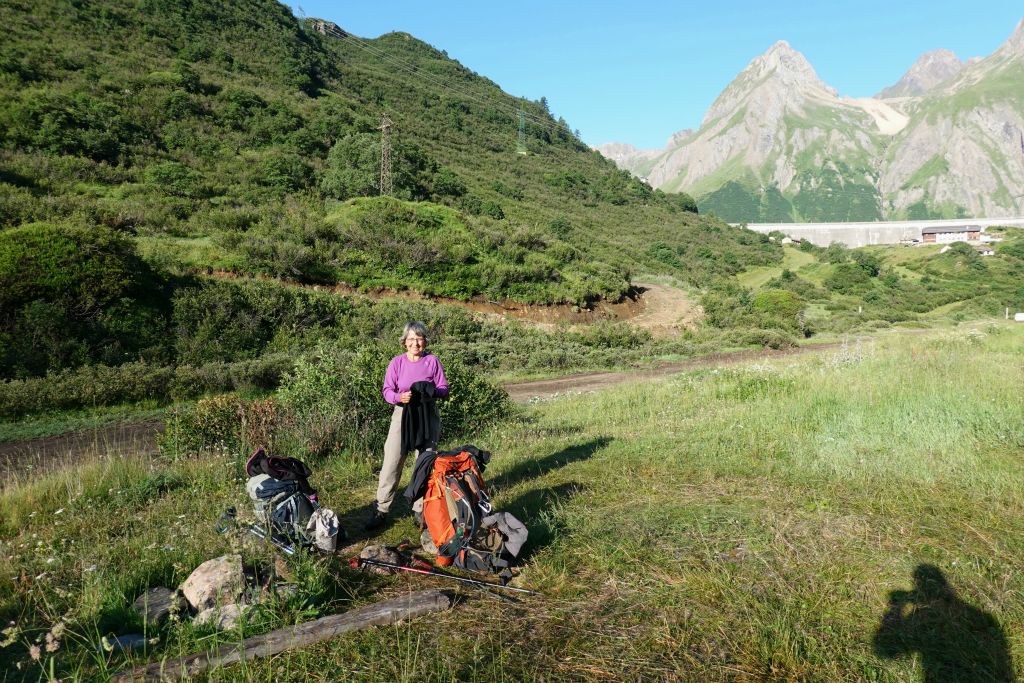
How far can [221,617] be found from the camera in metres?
3.33

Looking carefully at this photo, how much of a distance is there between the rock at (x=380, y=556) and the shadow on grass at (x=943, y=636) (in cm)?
305

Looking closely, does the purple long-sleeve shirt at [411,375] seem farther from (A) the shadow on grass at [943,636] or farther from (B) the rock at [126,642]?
(A) the shadow on grass at [943,636]

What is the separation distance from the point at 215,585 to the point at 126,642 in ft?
1.63

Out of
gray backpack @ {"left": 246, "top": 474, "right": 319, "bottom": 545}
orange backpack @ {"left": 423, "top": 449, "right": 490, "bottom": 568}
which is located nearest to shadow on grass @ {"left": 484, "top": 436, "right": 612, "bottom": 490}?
orange backpack @ {"left": 423, "top": 449, "right": 490, "bottom": 568}

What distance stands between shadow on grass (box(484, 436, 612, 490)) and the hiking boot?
138 cm

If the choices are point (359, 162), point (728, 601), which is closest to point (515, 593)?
point (728, 601)

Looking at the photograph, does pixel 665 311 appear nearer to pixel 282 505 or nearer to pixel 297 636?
pixel 282 505

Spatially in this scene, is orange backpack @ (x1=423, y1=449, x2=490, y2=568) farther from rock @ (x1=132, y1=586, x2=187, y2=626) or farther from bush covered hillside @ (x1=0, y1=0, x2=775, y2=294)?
bush covered hillside @ (x1=0, y1=0, x2=775, y2=294)

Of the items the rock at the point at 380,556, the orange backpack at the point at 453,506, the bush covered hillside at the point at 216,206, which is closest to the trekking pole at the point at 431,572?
the rock at the point at 380,556

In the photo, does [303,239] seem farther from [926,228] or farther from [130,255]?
[926,228]

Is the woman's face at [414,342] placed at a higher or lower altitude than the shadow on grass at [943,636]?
higher

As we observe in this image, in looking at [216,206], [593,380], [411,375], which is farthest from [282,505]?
[216,206]

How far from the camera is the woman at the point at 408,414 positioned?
511 centimetres

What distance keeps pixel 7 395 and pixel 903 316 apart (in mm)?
46193
